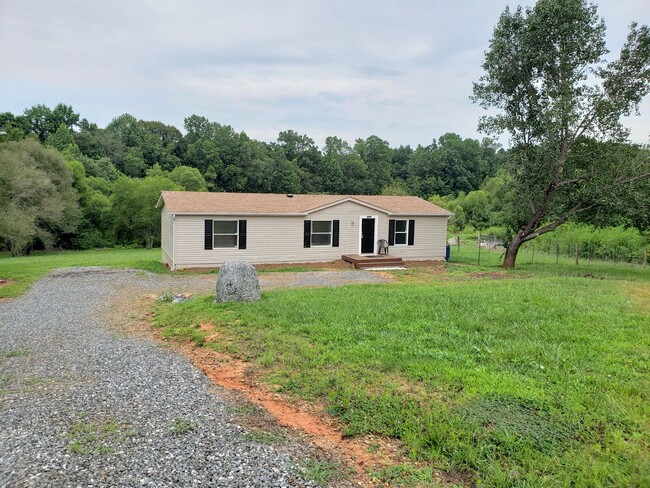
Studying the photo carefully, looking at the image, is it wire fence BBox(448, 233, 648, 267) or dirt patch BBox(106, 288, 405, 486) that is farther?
wire fence BBox(448, 233, 648, 267)

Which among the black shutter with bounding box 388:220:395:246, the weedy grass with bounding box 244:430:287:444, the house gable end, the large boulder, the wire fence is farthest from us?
the wire fence

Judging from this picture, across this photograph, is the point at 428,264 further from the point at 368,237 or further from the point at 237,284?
the point at 237,284

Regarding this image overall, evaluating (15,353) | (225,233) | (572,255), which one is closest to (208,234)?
(225,233)

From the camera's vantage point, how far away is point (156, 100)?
36.2 m

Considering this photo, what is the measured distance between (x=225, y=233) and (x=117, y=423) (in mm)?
13045

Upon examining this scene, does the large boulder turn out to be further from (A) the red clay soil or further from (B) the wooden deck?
(B) the wooden deck

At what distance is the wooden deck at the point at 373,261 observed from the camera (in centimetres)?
1667

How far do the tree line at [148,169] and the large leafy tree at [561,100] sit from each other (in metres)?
4.16

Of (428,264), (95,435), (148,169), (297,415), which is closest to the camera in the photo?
(95,435)

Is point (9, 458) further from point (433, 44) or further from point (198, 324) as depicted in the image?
point (433, 44)

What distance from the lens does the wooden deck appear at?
1667 cm

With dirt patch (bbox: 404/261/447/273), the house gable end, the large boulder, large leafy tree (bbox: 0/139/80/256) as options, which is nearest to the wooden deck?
dirt patch (bbox: 404/261/447/273)

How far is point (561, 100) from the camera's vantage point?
15328 millimetres

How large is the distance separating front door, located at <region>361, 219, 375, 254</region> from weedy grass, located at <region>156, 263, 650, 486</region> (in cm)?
960
